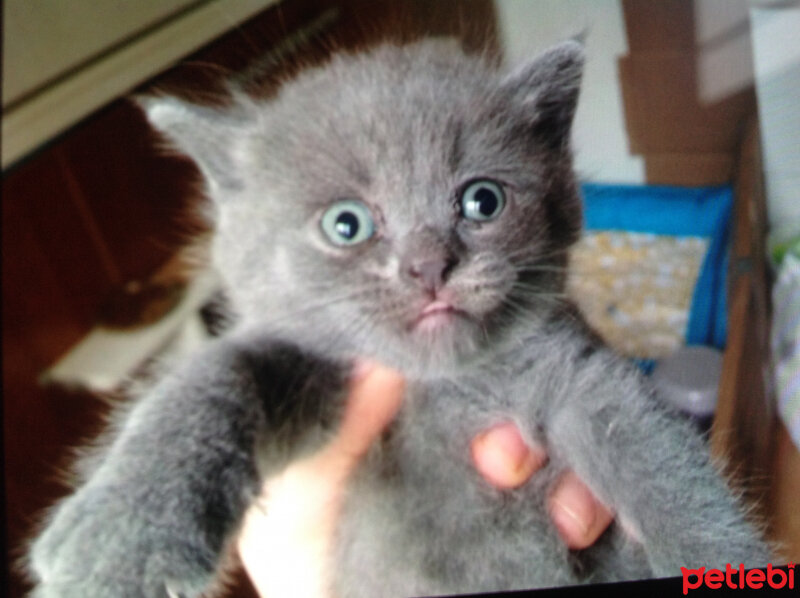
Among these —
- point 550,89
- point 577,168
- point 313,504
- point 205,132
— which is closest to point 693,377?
point 577,168

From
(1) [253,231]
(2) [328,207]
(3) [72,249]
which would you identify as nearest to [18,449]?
(3) [72,249]

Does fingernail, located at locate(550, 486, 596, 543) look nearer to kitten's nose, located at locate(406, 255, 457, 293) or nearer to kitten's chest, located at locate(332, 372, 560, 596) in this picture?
kitten's chest, located at locate(332, 372, 560, 596)

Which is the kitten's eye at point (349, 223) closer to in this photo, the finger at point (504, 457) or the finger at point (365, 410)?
the finger at point (365, 410)

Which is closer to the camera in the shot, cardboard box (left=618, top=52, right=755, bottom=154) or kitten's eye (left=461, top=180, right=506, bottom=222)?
kitten's eye (left=461, top=180, right=506, bottom=222)

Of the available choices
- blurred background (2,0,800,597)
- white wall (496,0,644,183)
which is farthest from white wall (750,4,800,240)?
white wall (496,0,644,183)

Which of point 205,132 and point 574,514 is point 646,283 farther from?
point 205,132

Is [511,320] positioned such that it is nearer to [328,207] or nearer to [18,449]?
[328,207]
